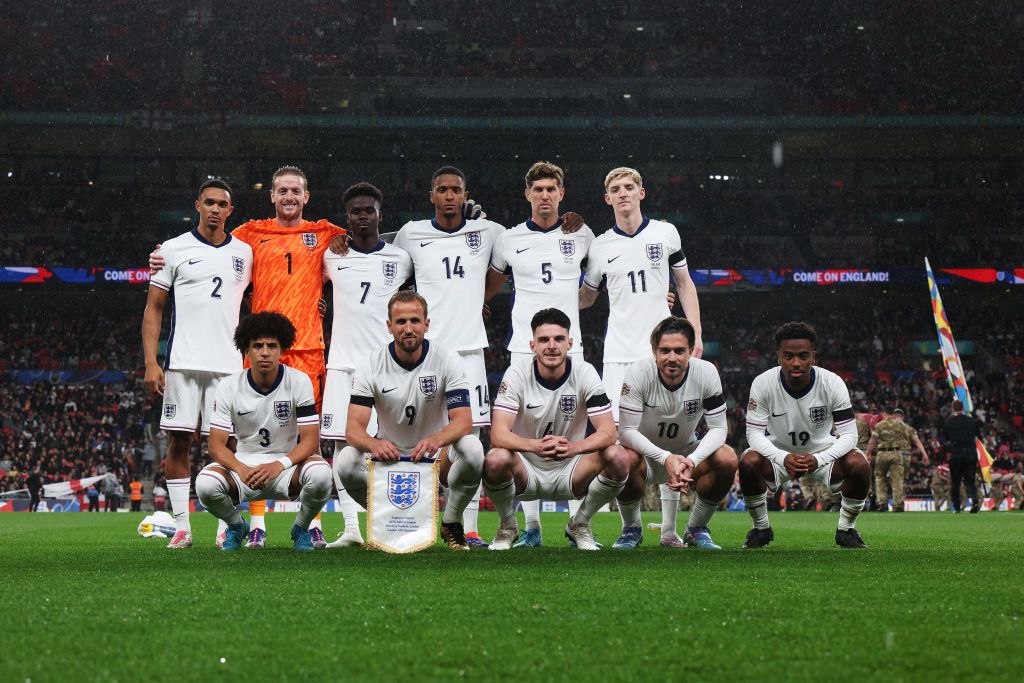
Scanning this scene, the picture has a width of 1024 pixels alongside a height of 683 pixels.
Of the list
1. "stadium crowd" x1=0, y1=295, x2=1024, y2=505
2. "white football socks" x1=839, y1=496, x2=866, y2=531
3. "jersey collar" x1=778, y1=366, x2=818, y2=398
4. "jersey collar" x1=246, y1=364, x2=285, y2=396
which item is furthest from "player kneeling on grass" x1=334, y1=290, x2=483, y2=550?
"stadium crowd" x1=0, y1=295, x2=1024, y2=505

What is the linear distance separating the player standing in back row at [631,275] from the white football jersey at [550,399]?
1.17m

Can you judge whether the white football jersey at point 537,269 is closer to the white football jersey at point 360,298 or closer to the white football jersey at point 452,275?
the white football jersey at point 452,275

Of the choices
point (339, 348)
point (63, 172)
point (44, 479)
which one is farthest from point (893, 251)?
point (339, 348)

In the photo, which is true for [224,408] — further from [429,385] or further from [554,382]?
[554,382]

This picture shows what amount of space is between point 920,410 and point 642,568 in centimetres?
2770

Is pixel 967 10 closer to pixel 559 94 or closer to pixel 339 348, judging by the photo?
pixel 559 94

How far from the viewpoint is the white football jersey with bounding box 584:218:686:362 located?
25.1 ft

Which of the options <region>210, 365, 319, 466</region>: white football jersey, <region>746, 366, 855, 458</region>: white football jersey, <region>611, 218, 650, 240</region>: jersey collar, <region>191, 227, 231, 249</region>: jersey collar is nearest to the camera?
<region>210, 365, 319, 466</region>: white football jersey

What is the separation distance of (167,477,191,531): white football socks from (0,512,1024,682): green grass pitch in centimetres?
150

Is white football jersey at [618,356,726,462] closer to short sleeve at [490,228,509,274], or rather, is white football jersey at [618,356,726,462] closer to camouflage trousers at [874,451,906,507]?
short sleeve at [490,228,509,274]

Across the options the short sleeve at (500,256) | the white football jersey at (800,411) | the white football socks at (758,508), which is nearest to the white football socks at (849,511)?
the white football jersey at (800,411)

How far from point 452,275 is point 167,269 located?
194 centimetres

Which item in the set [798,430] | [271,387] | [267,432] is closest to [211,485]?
[267,432]

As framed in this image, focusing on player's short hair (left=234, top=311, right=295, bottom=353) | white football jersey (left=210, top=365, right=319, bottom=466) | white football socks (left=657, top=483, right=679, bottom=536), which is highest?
player's short hair (left=234, top=311, right=295, bottom=353)
